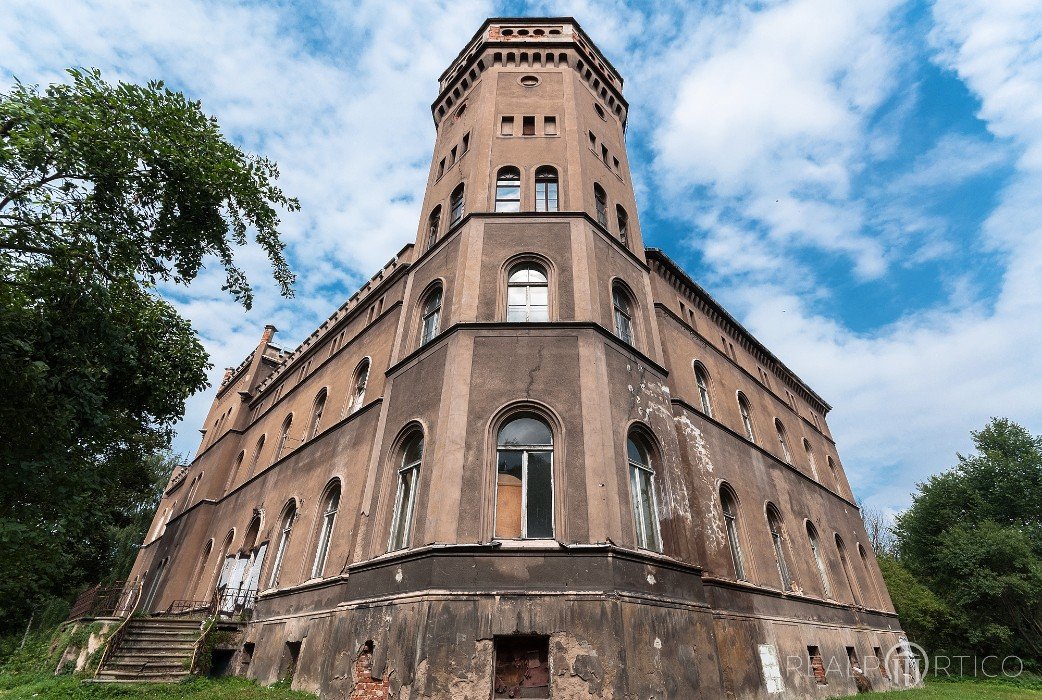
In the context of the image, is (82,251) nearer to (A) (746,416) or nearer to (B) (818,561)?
(A) (746,416)

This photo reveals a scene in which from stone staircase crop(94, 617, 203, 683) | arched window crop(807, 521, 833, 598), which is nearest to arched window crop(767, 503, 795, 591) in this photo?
arched window crop(807, 521, 833, 598)

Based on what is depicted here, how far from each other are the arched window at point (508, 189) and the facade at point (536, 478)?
77 mm

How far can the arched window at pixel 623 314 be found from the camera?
12461 mm

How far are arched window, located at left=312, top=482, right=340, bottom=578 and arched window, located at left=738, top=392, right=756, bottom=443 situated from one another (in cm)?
1325

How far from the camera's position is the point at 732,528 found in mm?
13703

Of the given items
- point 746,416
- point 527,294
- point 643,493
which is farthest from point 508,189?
point 746,416

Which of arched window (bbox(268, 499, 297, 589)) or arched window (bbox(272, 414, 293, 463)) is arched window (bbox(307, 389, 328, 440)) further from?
arched window (bbox(268, 499, 297, 589))

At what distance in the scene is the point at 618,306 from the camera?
12836 millimetres

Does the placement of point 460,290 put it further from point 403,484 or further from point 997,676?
point 997,676

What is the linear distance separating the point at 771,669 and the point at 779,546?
14.3 feet

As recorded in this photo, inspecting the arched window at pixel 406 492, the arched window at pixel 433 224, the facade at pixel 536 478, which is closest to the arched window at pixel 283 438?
the facade at pixel 536 478

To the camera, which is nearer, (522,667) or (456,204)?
(522,667)

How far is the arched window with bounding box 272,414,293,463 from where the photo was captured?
1941 centimetres

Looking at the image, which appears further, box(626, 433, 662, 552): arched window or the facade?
box(626, 433, 662, 552): arched window
